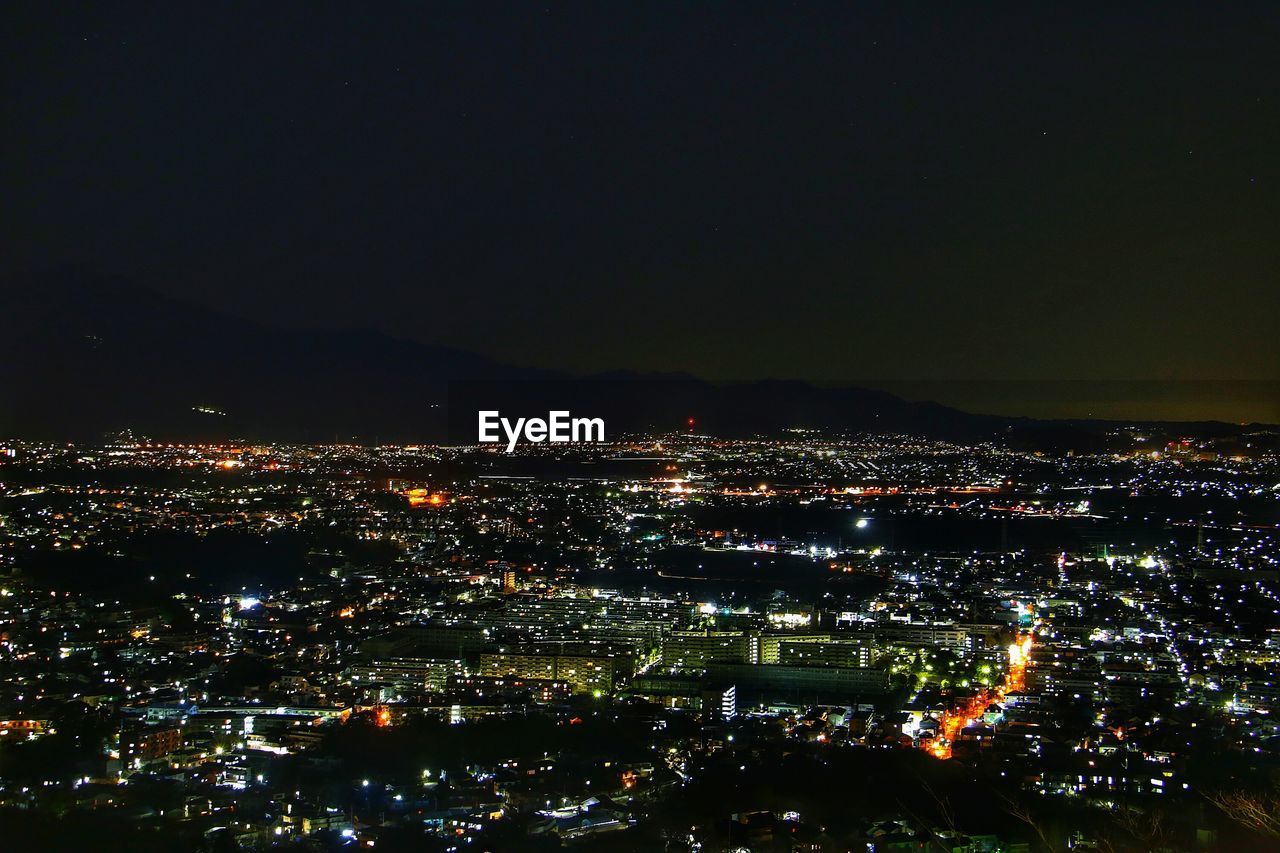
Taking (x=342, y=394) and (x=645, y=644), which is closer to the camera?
(x=645, y=644)

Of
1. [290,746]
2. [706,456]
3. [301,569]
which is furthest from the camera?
[706,456]

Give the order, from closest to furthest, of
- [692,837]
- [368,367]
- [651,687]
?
[692,837] → [651,687] → [368,367]

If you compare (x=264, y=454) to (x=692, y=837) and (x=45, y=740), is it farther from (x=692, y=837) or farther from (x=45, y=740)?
(x=692, y=837)

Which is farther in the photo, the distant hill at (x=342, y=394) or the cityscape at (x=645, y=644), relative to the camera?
the distant hill at (x=342, y=394)

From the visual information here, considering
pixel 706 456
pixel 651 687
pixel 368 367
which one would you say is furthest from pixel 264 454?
pixel 651 687

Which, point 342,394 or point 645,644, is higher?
point 342,394

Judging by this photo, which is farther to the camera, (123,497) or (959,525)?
(959,525)
